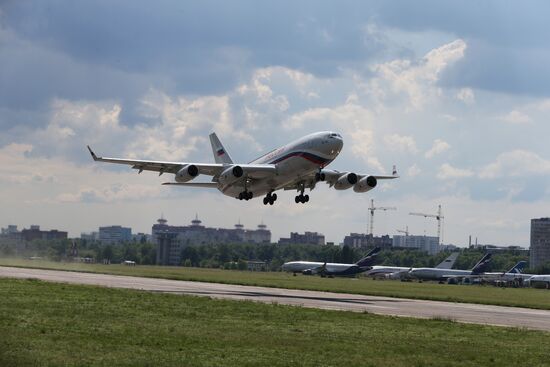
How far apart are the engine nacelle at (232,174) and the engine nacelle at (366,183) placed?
12.4 metres

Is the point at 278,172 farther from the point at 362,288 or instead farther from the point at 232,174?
the point at 362,288

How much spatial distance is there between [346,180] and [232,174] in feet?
39.2

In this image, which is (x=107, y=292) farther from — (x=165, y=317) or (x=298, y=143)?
(x=298, y=143)

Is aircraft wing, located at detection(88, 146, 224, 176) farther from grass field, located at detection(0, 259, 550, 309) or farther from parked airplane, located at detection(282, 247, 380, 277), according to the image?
parked airplane, located at detection(282, 247, 380, 277)

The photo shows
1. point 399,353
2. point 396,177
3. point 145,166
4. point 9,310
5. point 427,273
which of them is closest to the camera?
point 399,353

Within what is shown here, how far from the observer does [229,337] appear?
3167cm

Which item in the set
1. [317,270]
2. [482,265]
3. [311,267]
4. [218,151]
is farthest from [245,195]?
[482,265]

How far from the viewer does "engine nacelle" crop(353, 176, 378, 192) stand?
256 feet

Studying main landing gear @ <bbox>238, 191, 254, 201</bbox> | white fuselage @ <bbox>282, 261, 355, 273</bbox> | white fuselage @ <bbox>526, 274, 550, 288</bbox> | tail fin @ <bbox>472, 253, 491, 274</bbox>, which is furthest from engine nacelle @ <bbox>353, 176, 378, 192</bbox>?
tail fin @ <bbox>472, 253, 491, 274</bbox>

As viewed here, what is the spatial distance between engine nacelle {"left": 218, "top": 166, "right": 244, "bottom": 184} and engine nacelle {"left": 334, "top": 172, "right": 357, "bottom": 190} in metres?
11.0

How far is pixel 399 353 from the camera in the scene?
30109 millimetres

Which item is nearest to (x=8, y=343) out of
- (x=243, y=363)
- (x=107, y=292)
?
(x=243, y=363)

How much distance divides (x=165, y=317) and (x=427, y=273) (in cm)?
14086

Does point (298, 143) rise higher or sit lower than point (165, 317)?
higher
